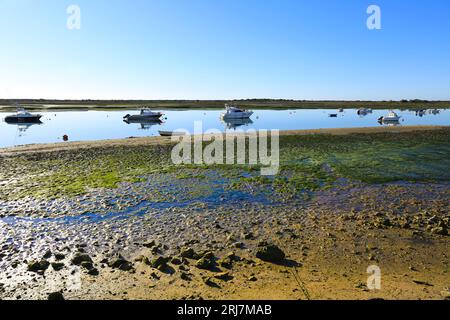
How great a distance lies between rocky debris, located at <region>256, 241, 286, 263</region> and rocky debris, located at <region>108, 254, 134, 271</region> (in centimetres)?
404

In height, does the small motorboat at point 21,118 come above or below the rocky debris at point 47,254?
above

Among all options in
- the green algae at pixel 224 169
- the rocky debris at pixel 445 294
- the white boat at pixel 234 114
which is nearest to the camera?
the rocky debris at pixel 445 294

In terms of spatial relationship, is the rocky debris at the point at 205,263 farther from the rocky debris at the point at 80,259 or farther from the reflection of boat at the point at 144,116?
the reflection of boat at the point at 144,116

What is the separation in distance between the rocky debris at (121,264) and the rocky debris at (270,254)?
4042 millimetres

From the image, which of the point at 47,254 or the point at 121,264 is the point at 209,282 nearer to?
the point at 121,264

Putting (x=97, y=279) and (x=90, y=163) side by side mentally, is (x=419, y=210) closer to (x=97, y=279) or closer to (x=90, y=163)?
(x=97, y=279)

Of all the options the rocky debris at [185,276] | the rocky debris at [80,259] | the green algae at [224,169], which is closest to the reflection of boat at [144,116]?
the green algae at [224,169]

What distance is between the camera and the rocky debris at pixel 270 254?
10328 mm

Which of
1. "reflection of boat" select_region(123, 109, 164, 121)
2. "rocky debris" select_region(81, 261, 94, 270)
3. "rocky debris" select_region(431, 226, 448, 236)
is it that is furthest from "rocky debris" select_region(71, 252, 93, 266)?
"reflection of boat" select_region(123, 109, 164, 121)

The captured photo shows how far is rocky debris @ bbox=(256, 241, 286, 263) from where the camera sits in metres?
10.3

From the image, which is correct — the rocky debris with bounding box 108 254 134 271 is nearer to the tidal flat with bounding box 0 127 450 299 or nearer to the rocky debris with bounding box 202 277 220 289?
the tidal flat with bounding box 0 127 450 299
